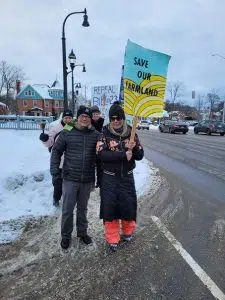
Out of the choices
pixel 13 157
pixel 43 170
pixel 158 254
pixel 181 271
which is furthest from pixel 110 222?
pixel 13 157

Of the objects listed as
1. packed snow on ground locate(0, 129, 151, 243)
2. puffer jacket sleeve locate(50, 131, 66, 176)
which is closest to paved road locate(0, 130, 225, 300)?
puffer jacket sleeve locate(50, 131, 66, 176)

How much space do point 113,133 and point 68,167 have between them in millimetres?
751

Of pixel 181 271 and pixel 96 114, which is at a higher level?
pixel 96 114

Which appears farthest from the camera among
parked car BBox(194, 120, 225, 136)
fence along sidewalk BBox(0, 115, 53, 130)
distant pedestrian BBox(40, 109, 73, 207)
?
parked car BBox(194, 120, 225, 136)

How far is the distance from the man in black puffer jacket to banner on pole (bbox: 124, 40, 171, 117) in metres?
0.65

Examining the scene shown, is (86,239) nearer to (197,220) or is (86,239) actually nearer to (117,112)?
(117,112)

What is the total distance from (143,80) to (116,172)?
1330 mm

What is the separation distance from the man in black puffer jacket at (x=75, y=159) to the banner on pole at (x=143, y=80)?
0.65 meters

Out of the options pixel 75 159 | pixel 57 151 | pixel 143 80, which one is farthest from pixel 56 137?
pixel 143 80

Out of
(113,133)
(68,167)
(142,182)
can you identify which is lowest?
(142,182)

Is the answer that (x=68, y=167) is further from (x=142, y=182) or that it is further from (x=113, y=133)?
(x=142, y=182)

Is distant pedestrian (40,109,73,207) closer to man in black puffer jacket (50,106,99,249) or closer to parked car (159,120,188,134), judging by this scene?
man in black puffer jacket (50,106,99,249)

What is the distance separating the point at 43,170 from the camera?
8.77 meters

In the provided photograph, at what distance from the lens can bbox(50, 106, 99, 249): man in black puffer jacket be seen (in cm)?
486
